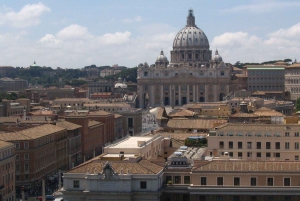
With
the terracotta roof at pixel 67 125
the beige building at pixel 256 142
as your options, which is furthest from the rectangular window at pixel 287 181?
the terracotta roof at pixel 67 125

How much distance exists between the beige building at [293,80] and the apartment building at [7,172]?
126 m

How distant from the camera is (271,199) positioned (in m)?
33.5

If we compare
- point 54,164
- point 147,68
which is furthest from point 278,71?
point 54,164

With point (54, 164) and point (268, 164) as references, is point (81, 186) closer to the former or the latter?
point (268, 164)

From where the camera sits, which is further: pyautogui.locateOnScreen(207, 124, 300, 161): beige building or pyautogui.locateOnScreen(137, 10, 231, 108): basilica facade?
pyautogui.locateOnScreen(137, 10, 231, 108): basilica facade

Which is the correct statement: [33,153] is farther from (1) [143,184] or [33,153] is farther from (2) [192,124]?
(1) [143,184]

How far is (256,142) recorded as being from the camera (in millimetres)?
45781

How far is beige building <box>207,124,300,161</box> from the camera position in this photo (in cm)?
4531

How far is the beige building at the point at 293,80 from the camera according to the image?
173500 mm

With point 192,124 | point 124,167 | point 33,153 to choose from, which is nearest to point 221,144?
point 124,167

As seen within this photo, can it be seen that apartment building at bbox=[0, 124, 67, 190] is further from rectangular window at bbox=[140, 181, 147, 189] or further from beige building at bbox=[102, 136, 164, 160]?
rectangular window at bbox=[140, 181, 147, 189]

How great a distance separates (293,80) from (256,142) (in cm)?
13219

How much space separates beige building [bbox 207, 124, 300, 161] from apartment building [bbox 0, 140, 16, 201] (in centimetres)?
1165

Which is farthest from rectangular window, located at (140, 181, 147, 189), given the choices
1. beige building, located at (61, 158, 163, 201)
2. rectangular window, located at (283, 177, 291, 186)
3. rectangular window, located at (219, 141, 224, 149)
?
rectangular window, located at (219, 141, 224, 149)
